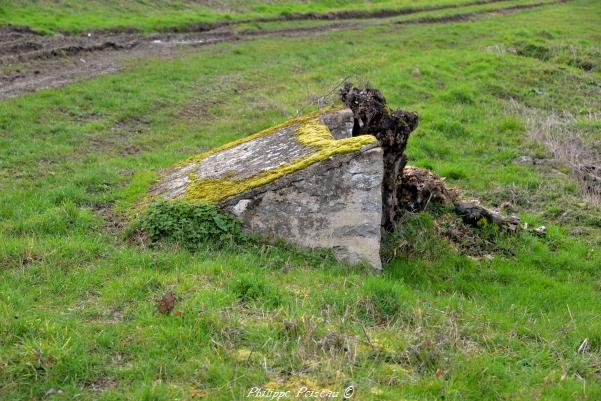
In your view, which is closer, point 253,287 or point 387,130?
point 253,287

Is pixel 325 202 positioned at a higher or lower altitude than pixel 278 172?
lower

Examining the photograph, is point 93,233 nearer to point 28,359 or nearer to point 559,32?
point 28,359

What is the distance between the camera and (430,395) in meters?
4.89

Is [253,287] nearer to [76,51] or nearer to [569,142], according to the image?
[569,142]

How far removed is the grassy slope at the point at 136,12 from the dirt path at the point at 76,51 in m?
0.98

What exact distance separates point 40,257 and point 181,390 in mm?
3103

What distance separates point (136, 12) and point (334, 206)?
930 inches

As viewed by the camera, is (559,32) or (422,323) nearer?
(422,323)

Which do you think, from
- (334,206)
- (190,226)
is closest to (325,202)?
(334,206)

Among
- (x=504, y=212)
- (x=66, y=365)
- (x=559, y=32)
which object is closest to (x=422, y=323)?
(x=66, y=365)

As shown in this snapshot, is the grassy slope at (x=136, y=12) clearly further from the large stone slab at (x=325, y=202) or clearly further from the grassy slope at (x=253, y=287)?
the large stone slab at (x=325, y=202)

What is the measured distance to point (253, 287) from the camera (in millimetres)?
6250

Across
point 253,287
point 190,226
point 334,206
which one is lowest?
point 253,287

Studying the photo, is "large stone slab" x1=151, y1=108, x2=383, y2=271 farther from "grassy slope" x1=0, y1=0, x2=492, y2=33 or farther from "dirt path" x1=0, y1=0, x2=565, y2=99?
"grassy slope" x1=0, y1=0, x2=492, y2=33
